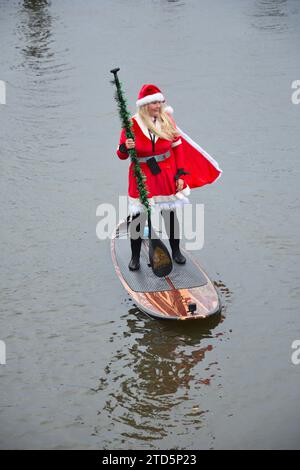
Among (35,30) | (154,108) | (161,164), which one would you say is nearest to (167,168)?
(161,164)

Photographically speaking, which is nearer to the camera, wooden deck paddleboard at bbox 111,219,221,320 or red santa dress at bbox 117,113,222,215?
wooden deck paddleboard at bbox 111,219,221,320

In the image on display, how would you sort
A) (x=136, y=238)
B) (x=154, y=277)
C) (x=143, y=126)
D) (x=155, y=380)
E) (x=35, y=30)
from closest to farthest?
Result: (x=155, y=380)
(x=143, y=126)
(x=154, y=277)
(x=136, y=238)
(x=35, y=30)

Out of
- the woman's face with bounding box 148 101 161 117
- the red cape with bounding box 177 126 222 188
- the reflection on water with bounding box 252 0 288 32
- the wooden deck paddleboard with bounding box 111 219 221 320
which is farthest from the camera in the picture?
the reflection on water with bounding box 252 0 288 32

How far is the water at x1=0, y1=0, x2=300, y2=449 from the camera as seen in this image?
608 centimetres

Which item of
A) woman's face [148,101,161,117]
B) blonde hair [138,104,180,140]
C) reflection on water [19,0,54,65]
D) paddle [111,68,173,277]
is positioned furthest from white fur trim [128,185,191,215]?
reflection on water [19,0,54,65]

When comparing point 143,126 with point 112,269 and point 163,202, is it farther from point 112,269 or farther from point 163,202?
point 112,269

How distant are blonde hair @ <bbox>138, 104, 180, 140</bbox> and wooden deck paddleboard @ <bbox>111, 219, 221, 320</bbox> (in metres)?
1.58

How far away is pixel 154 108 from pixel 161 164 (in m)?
0.63

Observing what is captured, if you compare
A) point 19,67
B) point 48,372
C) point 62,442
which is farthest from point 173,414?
point 19,67

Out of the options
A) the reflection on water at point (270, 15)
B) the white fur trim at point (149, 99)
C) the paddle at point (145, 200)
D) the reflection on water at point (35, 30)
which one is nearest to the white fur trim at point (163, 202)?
the paddle at point (145, 200)

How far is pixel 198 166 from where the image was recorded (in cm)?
802

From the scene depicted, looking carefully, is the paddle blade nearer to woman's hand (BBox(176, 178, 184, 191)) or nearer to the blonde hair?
woman's hand (BBox(176, 178, 184, 191))

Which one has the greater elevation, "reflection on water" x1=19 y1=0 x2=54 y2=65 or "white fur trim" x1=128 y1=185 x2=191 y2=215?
"reflection on water" x1=19 y1=0 x2=54 y2=65

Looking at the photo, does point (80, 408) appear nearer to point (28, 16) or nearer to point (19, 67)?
point (19, 67)
